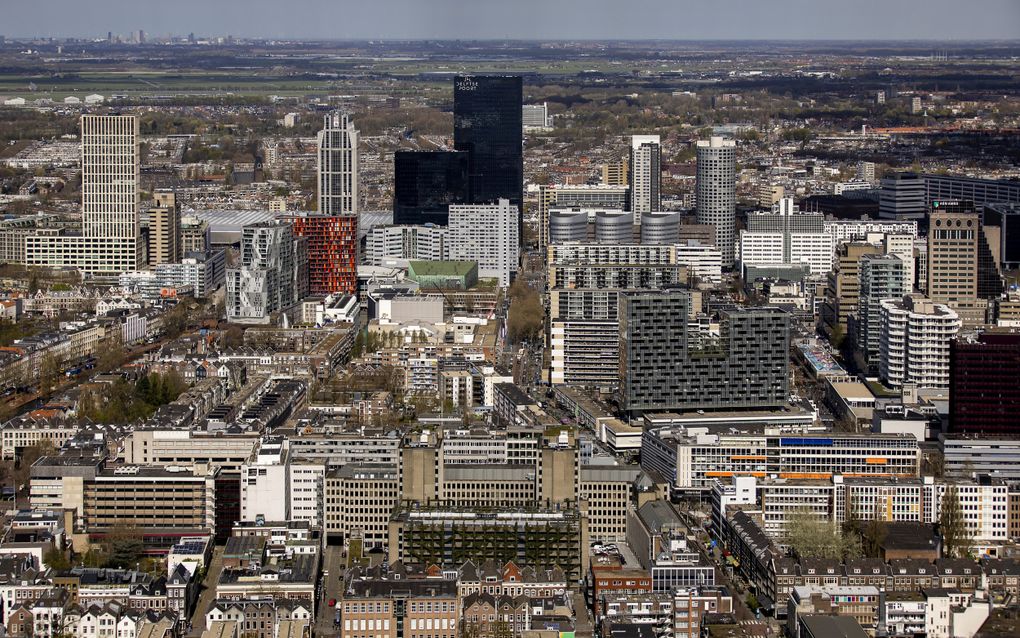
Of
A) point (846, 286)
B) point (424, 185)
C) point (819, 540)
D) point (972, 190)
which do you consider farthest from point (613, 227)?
point (819, 540)

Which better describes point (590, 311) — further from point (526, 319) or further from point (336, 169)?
point (336, 169)

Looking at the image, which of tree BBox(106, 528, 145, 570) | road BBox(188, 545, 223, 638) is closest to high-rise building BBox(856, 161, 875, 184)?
road BBox(188, 545, 223, 638)

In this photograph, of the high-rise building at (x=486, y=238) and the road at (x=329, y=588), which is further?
the high-rise building at (x=486, y=238)

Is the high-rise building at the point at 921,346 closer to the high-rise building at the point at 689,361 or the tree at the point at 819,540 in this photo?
the high-rise building at the point at 689,361

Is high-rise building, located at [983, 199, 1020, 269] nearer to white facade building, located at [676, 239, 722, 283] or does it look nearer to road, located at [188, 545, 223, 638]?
white facade building, located at [676, 239, 722, 283]

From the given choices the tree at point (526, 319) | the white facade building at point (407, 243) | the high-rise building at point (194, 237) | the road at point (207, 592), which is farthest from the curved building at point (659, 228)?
the road at point (207, 592)

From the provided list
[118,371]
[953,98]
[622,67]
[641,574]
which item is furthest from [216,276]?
[622,67]
